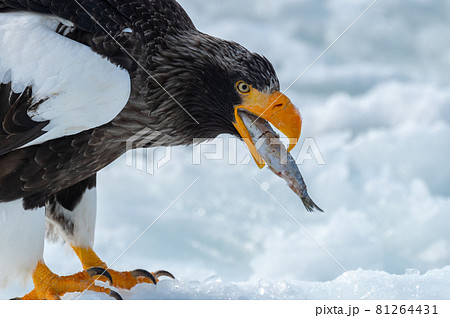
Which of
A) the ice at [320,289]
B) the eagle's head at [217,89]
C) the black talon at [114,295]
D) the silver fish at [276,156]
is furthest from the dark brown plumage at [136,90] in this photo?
the ice at [320,289]

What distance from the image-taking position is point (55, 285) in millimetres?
3072

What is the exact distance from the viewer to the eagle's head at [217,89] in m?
3.04

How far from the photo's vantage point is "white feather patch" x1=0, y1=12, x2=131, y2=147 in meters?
2.72

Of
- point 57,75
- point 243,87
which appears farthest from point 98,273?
point 243,87

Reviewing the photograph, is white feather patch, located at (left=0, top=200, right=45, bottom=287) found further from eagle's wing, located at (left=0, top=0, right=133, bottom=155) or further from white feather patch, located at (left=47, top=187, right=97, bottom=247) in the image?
white feather patch, located at (left=47, top=187, right=97, bottom=247)

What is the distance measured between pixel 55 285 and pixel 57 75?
3.49 ft

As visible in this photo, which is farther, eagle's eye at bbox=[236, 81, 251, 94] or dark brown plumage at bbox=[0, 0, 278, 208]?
eagle's eye at bbox=[236, 81, 251, 94]

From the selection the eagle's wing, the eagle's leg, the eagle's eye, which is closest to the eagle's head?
the eagle's eye

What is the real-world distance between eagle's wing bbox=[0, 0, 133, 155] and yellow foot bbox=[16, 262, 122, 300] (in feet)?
2.21

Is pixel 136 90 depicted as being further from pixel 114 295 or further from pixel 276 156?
pixel 114 295

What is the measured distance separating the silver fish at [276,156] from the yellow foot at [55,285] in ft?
3.33

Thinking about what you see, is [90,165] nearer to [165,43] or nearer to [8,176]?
[8,176]

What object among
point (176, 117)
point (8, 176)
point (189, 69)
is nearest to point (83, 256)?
point (8, 176)

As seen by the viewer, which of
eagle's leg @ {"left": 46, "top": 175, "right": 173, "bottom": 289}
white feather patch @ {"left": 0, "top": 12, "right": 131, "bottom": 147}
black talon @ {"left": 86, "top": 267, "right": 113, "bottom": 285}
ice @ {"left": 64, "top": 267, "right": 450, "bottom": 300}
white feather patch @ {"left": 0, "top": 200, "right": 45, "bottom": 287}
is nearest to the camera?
white feather patch @ {"left": 0, "top": 12, "right": 131, "bottom": 147}
